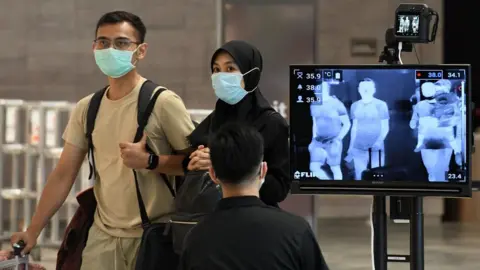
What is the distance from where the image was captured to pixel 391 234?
8.84m

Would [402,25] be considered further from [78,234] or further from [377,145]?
[78,234]

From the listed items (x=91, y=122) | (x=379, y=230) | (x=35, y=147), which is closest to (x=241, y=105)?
(x=91, y=122)

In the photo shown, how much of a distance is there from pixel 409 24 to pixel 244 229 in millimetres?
1872

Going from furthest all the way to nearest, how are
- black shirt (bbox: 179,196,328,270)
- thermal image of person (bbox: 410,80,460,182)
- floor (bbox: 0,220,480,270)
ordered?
floor (bbox: 0,220,480,270) < thermal image of person (bbox: 410,80,460,182) < black shirt (bbox: 179,196,328,270)

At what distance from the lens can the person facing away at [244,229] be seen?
2014mm

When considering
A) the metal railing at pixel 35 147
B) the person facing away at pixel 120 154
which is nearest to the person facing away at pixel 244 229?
the person facing away at pixel 120 154

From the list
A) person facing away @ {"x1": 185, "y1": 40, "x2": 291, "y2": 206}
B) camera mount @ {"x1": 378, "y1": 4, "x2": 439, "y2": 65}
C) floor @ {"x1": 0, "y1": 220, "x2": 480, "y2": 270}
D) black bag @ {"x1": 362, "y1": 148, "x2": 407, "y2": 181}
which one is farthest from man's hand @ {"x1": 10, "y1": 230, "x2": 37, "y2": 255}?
floor @ {"x1": 0, "y1": 220, "x2": 480, "y2": 270}

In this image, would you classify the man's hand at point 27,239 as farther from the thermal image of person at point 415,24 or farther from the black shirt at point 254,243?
the thermal image of person at point 415,24

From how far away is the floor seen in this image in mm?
6883

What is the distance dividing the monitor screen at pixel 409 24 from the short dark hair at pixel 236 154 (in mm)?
1690

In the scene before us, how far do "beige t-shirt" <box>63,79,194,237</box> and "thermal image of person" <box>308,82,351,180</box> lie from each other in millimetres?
517

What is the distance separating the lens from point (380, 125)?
129 inches

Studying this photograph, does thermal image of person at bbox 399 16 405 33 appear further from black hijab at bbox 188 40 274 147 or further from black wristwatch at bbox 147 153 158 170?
black wristwatch at bbox 147 153 158 170

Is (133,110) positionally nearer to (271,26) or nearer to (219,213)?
(219,213)
